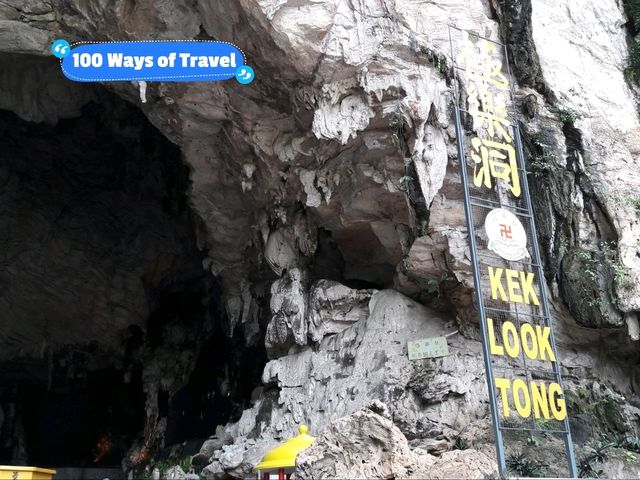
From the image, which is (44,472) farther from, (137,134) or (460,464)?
(137,134)

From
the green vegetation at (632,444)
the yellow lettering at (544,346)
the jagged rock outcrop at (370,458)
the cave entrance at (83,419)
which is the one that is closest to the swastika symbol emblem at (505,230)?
the yellow lettering at (544,346)

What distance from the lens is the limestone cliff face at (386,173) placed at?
9.50m

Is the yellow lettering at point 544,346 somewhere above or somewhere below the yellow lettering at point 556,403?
above

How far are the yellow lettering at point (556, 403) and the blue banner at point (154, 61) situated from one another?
496 cm

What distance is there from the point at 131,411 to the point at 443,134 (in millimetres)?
12610

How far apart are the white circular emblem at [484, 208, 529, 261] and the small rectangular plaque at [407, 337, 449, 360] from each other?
2.04 m

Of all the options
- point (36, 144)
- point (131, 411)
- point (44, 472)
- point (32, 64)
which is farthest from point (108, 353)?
point (44, 472)

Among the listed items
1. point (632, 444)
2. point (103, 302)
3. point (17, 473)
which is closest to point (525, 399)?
point (632, 444)

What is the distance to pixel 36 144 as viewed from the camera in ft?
52.5

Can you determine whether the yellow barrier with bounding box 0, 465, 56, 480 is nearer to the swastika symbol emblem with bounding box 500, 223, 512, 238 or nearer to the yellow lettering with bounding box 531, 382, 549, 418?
the yellow lettering with bounding box 531, 382, 549, 418

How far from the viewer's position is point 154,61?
7.92m

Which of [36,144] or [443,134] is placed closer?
[443,134]

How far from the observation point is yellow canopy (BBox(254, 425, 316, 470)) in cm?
691

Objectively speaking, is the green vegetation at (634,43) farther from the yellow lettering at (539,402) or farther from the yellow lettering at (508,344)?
the yellow lettering at (539,402)
